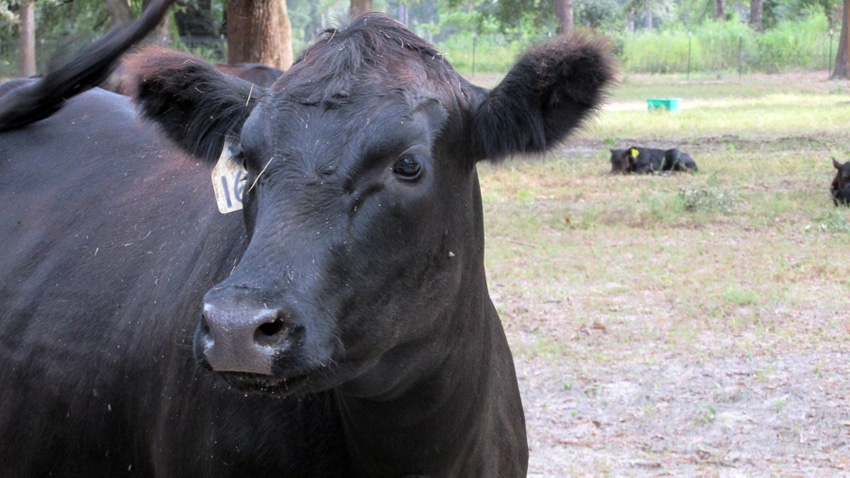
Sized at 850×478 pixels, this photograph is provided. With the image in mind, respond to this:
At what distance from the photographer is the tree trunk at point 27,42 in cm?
2452

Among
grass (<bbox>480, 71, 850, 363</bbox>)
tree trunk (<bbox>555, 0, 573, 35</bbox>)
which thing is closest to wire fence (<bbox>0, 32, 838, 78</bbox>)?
tree trunk (<bbox>555, 0, 573, 35</bbox>)

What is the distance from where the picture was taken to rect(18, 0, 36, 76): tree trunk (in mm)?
24516

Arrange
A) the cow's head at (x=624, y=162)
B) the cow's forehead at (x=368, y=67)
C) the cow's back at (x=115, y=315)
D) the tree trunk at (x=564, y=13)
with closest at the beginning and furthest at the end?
the cow's forehead at (x=368, y=67) → the cow's back at (x=115, y=315) → the cow's head at (x=624, y=162) → the tree trunk at (x=564, y=13)

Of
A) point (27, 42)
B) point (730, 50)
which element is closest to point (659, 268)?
point (27, 42)

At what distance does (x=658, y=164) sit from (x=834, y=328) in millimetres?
7922

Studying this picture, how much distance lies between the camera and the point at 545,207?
1203 cm

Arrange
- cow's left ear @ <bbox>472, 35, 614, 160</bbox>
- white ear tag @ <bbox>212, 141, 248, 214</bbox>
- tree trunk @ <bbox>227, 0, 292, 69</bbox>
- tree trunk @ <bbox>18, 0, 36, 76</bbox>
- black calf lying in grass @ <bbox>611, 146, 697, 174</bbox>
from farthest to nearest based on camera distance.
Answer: tree trunk @ <bbox>18, 0, 36, 76</bbox>, black calf lying in grass @ <bbox>611, 146, 697, 174</bbox>, tree trunk @ <bbox>227, 0, 292, 69</bbox>, white ear tag @ <bbox>212, 141, 248, 214</bbox>, cow's left ear @ <bbox>472, 35, 614, 160</bbox>

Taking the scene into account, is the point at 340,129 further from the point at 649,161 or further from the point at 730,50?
the point at 730,50

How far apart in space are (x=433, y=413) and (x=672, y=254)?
6820 mm

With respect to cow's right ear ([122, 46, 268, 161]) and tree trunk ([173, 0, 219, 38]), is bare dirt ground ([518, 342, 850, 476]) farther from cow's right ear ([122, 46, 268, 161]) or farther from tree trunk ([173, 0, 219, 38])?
tree trunk ([173, 0, 219, 38])

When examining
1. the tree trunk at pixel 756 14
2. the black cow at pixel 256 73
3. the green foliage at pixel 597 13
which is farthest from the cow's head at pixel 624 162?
the tree trunk at pixel 756 14

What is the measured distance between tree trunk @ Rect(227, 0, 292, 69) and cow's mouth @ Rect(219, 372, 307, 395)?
948 centimetres

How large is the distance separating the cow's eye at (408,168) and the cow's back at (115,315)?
29.7 inches

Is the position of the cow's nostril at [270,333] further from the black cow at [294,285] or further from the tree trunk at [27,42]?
the tree trunk at [27,42]
